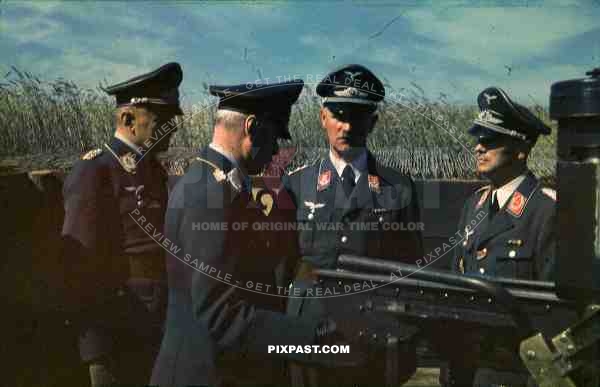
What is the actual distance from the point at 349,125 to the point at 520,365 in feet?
5.06

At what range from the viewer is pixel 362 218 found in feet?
12.0

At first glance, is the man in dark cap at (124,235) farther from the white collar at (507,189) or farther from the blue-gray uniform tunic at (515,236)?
the white collar at (507,189)

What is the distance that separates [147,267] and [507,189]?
204 cm

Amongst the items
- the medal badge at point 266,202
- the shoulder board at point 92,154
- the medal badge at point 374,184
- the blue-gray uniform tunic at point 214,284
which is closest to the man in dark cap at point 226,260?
the blue-gray uniform tunic at point 214,284

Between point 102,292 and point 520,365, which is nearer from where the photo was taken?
point 520,365

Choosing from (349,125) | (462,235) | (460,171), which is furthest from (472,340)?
(349,125)

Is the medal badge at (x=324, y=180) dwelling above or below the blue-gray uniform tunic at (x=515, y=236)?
above

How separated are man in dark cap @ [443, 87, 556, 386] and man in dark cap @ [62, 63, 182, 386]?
5.66 ft

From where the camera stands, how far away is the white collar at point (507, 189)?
3.57m

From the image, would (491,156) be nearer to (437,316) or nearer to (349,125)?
(349,125)

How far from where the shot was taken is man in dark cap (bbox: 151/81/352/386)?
102 inches

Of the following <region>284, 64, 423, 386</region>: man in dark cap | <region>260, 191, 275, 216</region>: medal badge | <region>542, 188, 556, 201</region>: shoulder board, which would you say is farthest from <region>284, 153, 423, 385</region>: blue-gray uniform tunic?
<region>542, 188, 556, 201</region>: shoulder board

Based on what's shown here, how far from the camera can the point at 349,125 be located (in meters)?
3.65

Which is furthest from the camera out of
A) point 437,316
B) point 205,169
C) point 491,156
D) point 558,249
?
point 491,156
